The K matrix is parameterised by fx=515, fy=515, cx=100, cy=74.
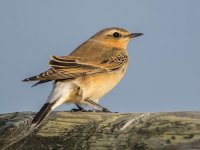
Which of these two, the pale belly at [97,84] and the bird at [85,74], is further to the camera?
the pale belly at [97,84]

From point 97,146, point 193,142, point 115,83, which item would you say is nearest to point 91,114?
point 97,146

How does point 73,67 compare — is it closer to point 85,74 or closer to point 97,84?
point 85,74

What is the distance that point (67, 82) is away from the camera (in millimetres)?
8375

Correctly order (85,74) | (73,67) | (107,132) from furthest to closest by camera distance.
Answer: (85,74)
(73,67)
(107,132)

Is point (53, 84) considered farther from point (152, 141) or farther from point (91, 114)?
point (152, 141)

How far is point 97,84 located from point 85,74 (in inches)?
11.2

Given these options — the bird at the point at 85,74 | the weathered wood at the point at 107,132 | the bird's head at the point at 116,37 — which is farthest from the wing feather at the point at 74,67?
the weathered wood at the point at 107,132

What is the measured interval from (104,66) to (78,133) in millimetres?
5445

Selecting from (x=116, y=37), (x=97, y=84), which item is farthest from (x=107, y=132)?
(x=116, y=37)

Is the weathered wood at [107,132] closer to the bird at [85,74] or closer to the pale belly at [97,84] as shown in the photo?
the bird at [85,74]

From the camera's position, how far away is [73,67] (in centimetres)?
874

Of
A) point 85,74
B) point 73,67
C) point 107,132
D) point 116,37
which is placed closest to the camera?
point 107,132

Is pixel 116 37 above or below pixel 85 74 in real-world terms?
above

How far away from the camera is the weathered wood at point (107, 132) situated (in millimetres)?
3535
